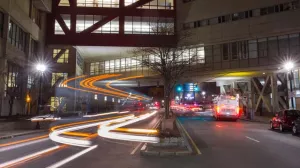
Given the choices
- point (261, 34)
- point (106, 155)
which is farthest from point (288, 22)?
point (106, 155)

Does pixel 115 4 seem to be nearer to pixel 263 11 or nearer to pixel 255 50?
pixel 263 11

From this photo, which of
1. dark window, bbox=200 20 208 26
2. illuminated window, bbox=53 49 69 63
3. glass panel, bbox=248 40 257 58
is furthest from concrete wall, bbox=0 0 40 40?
glass panel, bbox=248 40 257 58

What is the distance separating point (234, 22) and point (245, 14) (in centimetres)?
194

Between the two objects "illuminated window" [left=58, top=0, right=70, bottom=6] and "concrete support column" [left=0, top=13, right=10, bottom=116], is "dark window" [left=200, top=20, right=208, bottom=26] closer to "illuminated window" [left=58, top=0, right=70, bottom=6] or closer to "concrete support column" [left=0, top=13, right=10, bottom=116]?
"illuminated window" [left=58, top=0, right=70, bottom=6]

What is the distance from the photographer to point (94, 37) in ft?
164

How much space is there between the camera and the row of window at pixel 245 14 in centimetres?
4015

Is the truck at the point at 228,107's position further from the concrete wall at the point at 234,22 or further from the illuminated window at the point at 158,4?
the illuminated window at the point at 158,4

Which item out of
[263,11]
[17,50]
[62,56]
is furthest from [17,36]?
[263,11]

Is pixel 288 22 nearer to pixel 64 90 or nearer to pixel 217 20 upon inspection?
pixel 217 20

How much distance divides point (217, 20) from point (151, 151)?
Result: 3920cm

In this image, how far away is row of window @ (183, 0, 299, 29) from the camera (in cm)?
4015

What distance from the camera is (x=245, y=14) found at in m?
44.1

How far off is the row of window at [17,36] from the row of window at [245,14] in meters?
A: 26.1

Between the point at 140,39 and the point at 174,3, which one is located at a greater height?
the point at 174,3
